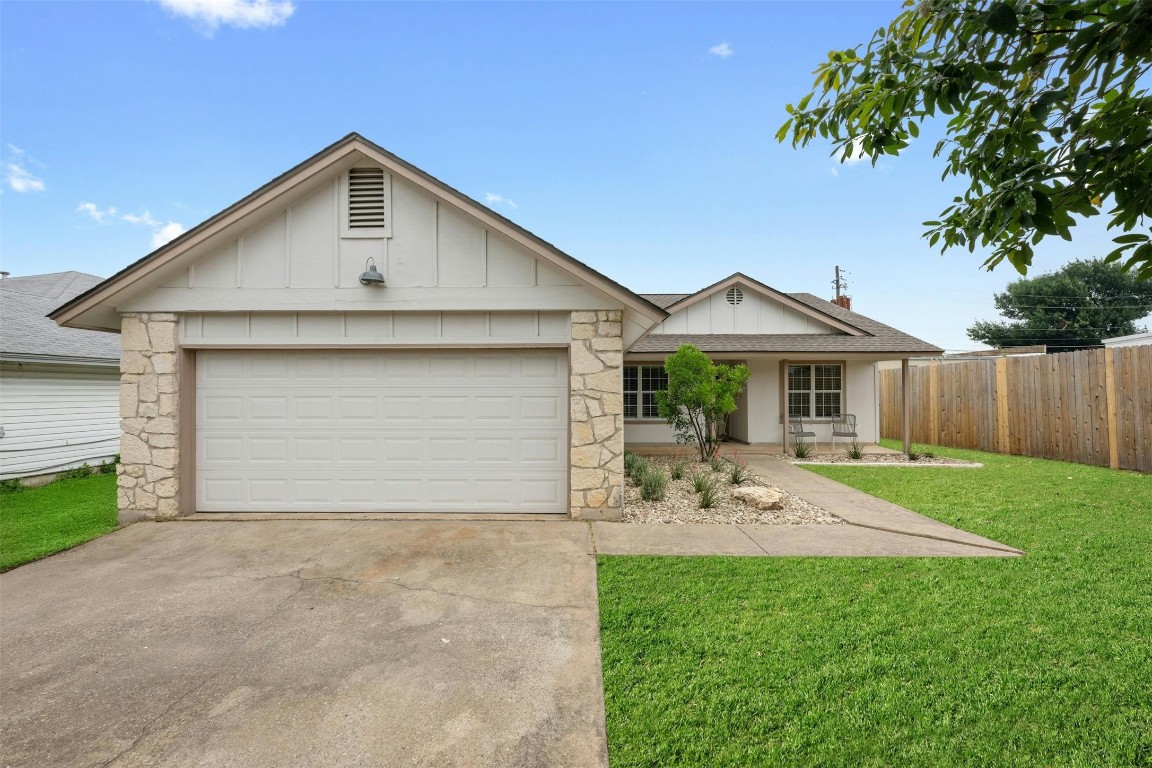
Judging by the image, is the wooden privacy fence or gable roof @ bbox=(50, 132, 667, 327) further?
the wooden privacy fence

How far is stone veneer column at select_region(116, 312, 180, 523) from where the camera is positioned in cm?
649

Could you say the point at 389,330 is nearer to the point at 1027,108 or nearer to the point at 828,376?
the point at 1027,108

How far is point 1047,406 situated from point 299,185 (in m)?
16.5

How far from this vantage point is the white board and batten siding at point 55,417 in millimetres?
9289

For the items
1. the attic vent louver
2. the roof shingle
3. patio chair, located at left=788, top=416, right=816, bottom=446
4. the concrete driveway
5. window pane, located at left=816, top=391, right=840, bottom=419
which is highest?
the attic vent louver

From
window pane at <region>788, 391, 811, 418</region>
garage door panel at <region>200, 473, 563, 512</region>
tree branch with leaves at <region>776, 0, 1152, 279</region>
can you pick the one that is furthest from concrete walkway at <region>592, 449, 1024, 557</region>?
window pane at <region>788, 391, 811, 418</region>

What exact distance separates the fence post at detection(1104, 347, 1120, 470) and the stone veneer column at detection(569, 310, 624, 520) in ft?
37.3

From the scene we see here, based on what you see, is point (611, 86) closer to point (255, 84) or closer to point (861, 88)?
point (255, 84)

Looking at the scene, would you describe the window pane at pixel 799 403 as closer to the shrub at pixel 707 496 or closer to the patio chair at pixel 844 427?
the patio chair at pixel 844 427

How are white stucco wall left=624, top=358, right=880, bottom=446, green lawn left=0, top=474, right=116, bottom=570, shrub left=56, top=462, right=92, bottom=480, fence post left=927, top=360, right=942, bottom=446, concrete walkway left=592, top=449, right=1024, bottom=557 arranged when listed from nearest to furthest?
concrete walkway left=592, top=449, right=1024, bottom=557
green lawn left=0, top=474, right=116, bottom=570
shrub left=56, top=462, right=92, bottom=480
white stucco wall left=624, top=358, right=880, bottom=446
fence post left=927, top=360, right=942, bottom=446

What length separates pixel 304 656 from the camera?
3277 mm

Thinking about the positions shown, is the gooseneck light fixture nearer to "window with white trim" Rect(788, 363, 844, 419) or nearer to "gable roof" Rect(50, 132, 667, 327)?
"gable roof" Rect(50, 132, 667, 327)

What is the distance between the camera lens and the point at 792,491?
832 centimetres

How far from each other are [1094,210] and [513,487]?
6.11 meters
